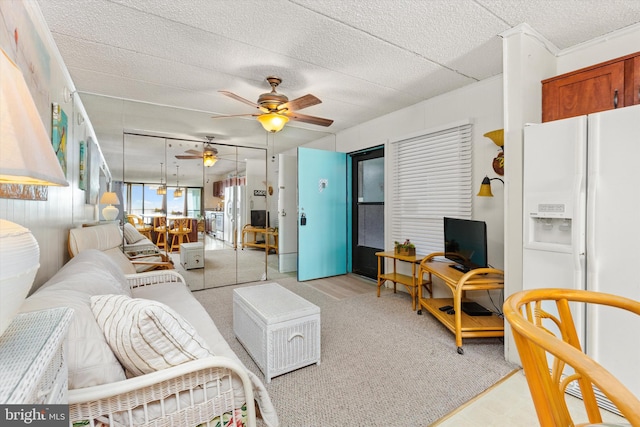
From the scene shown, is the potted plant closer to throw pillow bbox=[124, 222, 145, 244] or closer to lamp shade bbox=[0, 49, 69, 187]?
lamp shade bbox=[0, 49, 69, 187]

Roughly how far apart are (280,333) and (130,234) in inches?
131

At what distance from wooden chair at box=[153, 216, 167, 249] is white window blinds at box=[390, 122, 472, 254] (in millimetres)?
3680

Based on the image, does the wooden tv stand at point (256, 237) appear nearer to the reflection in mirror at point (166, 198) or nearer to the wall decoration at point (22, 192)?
the reflection in mirror at point (166, 198)

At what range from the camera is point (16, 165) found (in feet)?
Result: 1.84

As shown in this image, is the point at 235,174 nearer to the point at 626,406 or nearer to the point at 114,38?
the point at 114,38

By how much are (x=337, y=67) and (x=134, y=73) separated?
6.60ft

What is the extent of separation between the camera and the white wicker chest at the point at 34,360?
51cm

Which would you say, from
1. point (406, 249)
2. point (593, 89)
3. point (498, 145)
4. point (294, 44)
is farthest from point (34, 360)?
point (406, 249)

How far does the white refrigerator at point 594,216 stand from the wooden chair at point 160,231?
16.0ft

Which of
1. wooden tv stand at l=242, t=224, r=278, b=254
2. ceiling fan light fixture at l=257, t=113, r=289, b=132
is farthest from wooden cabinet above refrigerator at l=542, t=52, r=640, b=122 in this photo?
wooden tv stand at l=242, t=224, r=278, b=254

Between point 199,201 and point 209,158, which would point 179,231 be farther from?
point 209,158

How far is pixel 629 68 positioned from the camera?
1830 millimetres

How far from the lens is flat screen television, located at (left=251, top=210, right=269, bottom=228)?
5301mm

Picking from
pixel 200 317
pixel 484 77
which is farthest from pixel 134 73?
pixel 484 77
